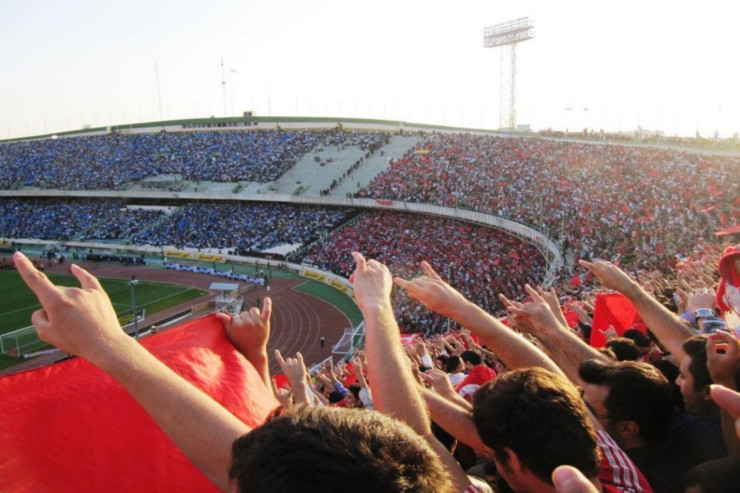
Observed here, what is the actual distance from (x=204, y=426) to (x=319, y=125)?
193 feet

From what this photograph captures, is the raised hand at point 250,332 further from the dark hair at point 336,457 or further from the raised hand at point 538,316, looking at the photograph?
the raised hand at point 538,316

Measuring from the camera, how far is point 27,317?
28.1 m

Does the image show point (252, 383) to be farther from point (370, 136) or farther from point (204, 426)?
point (370, 136)

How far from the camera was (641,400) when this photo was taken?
268 centimetres

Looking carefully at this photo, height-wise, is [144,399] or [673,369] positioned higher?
[144,399]

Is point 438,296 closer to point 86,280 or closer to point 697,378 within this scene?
point 86,280

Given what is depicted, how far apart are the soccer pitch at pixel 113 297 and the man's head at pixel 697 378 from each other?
1131 inches

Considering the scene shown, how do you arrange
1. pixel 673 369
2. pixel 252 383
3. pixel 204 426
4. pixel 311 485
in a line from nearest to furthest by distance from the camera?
pixel 311 485, pixel 204 426, pixel 252 383, pixel 673 369

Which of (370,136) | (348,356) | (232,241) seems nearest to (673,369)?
(348,356)

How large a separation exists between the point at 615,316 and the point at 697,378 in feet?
12.1

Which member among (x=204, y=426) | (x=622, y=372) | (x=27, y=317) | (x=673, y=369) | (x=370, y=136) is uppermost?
(x=370, y=136)

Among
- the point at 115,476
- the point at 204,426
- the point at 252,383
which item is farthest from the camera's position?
the point at 252,383

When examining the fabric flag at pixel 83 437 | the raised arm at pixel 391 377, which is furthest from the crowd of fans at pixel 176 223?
the fabric flag at pixel 83 437

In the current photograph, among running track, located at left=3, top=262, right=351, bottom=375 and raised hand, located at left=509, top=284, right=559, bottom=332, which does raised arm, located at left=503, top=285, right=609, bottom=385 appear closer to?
raised hand, located at left=509, top=284, right=559, bottom=332
